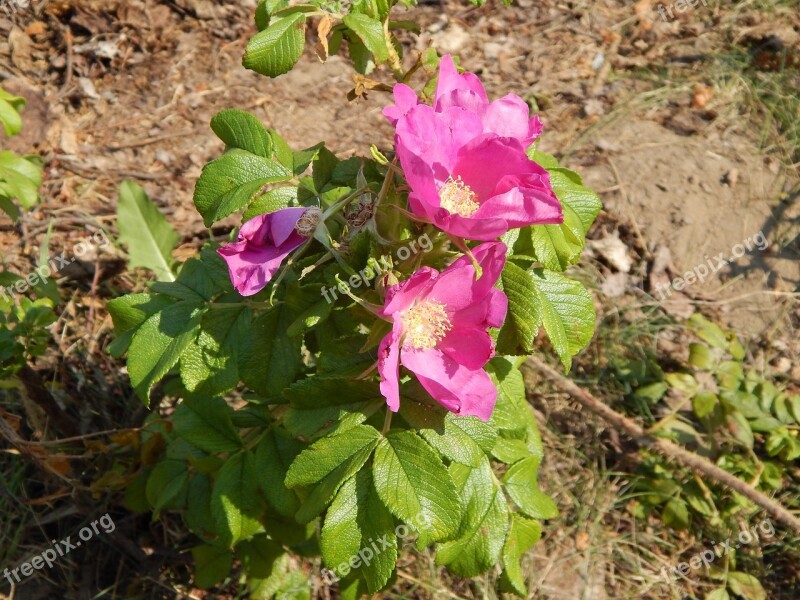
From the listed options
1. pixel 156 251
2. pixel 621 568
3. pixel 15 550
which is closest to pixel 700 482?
pixel 621 568

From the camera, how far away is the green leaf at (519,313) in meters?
1.29

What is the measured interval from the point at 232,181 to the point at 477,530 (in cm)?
93

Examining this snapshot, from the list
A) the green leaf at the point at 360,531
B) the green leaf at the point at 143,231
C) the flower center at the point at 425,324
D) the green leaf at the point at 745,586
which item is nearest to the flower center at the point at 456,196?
the flower center at the point at 425,324

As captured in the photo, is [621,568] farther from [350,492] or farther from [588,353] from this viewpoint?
[350,492]

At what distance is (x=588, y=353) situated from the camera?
2992 mm

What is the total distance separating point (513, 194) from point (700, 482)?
199 centimetres

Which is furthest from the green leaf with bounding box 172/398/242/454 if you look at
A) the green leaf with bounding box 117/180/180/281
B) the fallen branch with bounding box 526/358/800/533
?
the fallen branch with bounding box 526/358/800/533

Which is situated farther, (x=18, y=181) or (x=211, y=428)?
(x=18, y=181)

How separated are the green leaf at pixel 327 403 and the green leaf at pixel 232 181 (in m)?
0.37

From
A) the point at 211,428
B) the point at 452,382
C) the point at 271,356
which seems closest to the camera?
the point at 452,382

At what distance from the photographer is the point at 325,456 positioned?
52.6 inches

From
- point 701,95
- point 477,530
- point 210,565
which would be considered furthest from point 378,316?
point 701,95

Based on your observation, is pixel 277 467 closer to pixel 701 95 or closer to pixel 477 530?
pixel 477 530

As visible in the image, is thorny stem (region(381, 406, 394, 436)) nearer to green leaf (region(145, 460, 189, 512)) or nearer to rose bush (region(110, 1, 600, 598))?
rose bush (region(110, 1, 600, 598))
